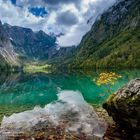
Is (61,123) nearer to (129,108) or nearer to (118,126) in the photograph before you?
(118,126)

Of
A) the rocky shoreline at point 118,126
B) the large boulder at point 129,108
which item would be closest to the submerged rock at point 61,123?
the rocky shoreline at point 118,126

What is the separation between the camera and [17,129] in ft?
77.6

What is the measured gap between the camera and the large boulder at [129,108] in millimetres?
19423

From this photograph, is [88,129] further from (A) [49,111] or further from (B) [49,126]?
(A) [49,111]

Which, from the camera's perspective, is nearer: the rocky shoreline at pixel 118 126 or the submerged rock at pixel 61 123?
the rocky shoreline at pixel 118 126

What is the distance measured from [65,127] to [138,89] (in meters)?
6.60

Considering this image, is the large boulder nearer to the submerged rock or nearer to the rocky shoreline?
the rocky shoreline

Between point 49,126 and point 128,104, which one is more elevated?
point 128,104

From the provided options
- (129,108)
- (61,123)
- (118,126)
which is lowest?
(118,126)

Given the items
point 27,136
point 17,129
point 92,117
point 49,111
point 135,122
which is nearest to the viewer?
point 135,122

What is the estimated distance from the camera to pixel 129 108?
1973 cm

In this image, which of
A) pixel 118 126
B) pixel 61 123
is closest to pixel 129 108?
pixel 118 126

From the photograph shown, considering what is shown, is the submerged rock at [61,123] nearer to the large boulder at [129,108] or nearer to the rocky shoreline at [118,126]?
the rocky shoreline at [118,126]

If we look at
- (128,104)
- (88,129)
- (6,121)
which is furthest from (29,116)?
(128,104)
